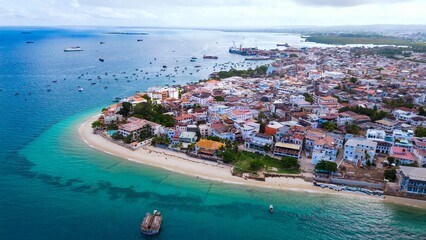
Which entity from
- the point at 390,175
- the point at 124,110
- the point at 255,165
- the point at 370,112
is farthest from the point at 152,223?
the point at 370,112

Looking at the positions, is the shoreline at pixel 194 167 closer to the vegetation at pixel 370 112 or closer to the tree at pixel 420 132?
the tree at pixel 420 132

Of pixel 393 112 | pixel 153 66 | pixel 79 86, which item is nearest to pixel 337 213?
pixel 393 112

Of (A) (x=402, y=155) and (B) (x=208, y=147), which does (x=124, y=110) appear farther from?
(A) (x=402, y=155)

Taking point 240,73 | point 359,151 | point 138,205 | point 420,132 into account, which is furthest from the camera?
point 240,73

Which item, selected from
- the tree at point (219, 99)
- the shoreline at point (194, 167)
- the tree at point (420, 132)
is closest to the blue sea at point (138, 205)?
the shoreline at point (194, 167)

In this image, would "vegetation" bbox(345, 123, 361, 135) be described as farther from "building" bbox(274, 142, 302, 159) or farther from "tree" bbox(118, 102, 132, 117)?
"tree" bbox(118, 102, 132, 117)

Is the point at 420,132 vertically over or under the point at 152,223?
over
